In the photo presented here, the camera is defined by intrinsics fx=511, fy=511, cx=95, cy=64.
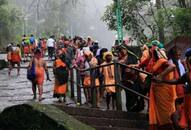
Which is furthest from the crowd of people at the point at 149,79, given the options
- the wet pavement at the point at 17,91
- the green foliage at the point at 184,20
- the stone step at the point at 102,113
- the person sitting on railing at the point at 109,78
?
the green foliage at the point at 184,20

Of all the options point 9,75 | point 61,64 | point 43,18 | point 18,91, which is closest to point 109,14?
point 9,75

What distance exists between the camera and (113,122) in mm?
9523

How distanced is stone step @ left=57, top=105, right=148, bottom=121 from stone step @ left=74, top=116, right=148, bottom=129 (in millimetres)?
164

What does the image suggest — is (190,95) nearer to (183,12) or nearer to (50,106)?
(50,106)

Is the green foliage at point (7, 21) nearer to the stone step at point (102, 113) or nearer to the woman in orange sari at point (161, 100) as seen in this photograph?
the stone step at point (102, 113)

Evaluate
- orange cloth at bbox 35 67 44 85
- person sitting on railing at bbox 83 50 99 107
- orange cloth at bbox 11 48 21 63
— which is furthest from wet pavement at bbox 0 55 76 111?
person sitting on railing at bbox 83 50 99 107

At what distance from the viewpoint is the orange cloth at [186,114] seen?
7.62 metres

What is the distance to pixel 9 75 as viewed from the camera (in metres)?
22.7

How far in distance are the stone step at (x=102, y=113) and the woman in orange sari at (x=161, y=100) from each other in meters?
1.14

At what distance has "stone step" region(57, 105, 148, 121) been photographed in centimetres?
923

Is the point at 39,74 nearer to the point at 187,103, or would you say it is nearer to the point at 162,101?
the point at 162,101

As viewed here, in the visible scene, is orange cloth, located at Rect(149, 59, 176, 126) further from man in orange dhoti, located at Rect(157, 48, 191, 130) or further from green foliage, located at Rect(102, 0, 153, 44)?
green foliage, located at Rect(102, 0, 153, 44)

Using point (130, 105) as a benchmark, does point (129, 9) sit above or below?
above

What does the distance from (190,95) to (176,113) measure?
0.38 m
